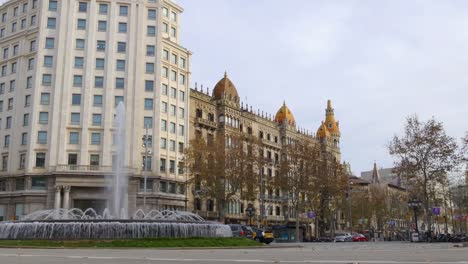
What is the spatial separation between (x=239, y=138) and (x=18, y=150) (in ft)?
90.3

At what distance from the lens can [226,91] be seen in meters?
81.7

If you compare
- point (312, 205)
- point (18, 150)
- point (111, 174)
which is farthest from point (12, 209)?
point (312, 205)

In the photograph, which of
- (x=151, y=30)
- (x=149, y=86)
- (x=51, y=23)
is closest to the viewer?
(x=51, y=23)

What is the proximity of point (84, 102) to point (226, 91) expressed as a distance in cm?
2552

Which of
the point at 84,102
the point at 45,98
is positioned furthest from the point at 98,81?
the point at 45,98

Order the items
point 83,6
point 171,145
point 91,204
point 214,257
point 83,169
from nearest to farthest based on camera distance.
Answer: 1. point 214,257
2. point 83,169
3. point 91,204
4. point 83,6
5. point 171,145

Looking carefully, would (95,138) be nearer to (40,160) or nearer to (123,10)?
(40,160)

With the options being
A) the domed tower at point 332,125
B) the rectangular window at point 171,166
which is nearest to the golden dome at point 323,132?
the domed tower at point 332,125

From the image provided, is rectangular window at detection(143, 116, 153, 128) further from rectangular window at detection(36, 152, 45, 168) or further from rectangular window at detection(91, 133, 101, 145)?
rectangular window at detection(36, 152, 45, 168)

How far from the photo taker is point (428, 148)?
54.8 meters

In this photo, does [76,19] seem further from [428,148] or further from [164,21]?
[428,148]

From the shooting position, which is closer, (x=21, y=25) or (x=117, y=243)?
(x=117, y=243)

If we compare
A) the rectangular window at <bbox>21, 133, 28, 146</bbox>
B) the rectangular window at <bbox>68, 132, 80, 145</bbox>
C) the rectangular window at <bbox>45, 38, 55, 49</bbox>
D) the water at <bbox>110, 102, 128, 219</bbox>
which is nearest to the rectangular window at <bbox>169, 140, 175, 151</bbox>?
the water at <bbox>110, 102, 128, 219</bbox>

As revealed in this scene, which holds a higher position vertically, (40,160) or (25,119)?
(25,119)
